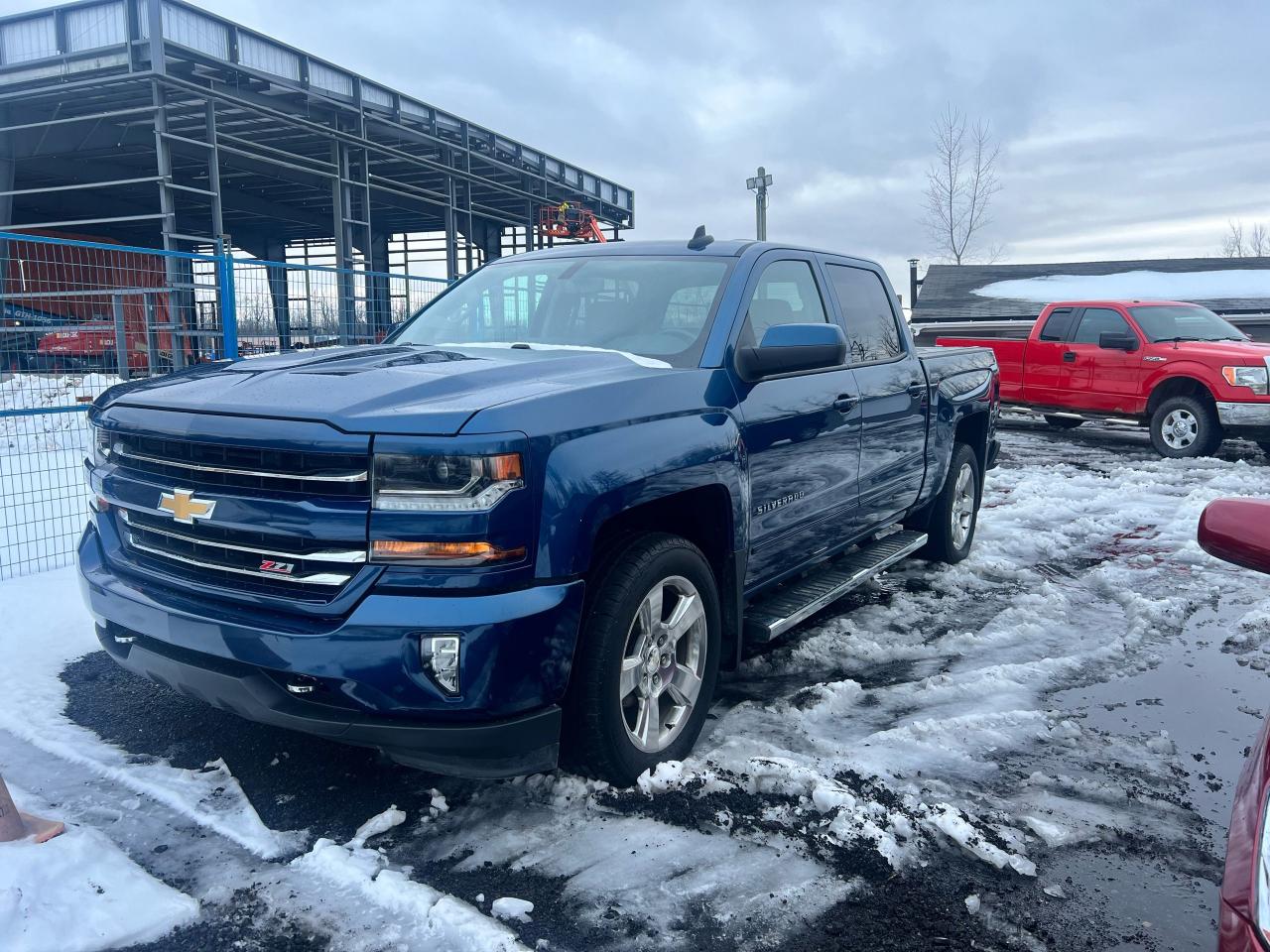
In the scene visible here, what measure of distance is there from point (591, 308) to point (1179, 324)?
10967mm

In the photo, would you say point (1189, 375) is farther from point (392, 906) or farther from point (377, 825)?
point (392, 906)

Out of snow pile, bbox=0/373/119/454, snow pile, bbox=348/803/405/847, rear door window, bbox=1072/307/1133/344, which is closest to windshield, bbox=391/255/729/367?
snow pile, bbox=348/803/405/847

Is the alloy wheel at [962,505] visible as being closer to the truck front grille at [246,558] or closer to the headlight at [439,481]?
the headlight at [439,481]

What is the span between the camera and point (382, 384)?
2.81 metres

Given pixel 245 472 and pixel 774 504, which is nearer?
pixel 245 472

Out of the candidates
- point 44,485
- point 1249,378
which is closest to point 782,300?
point 44,485

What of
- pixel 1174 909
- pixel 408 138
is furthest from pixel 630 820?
pixel 408 138

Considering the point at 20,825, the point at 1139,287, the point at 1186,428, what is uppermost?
the point at 1139,287

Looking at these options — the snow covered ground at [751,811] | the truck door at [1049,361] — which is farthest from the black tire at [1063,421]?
the snow covered ground at [751,811]

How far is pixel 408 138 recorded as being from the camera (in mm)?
19172

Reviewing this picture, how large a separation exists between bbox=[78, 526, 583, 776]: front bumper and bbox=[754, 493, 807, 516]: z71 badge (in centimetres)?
114

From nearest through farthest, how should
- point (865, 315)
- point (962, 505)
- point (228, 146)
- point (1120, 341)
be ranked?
point (865, 315)
point (962, 505)
point (1120, 341)
point (228, 146)

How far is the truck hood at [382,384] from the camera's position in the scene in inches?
101

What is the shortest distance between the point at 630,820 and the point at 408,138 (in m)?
18.7
